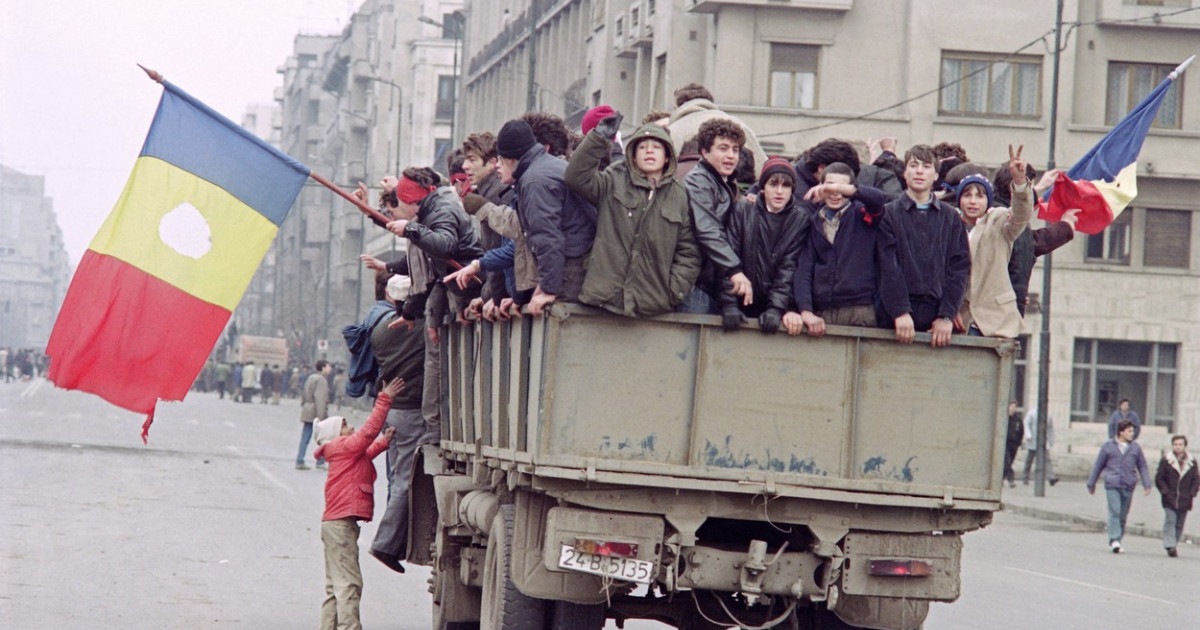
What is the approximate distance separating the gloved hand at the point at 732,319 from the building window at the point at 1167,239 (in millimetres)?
33794

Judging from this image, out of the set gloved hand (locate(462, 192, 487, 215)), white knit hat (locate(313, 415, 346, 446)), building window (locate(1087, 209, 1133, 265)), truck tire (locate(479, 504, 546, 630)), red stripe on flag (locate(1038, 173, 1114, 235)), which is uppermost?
building window (locate(1087, 209, 1133, 265))

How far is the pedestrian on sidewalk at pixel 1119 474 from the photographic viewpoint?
2214 centimetres

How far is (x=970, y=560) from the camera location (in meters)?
18.5

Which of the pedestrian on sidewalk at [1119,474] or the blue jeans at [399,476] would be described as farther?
the pedestrian on sidewalk at [1119,474]

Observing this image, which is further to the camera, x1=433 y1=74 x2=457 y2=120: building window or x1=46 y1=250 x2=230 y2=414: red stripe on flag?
x1=433 y1=74 x2=457 y2=120: building window

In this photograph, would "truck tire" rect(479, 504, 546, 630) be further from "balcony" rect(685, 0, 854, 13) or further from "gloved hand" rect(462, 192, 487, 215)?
"balcony" rect(685, 0, 854, 13)

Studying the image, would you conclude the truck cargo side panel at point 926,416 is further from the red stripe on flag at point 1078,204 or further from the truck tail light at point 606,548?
the red stripe on flag at point 1078,204

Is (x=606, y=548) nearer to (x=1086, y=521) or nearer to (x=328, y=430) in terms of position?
(x=328, y=430)

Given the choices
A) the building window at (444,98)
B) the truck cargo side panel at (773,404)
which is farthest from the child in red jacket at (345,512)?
the building window at (444,98)

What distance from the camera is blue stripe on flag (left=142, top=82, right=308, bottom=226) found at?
10125mm

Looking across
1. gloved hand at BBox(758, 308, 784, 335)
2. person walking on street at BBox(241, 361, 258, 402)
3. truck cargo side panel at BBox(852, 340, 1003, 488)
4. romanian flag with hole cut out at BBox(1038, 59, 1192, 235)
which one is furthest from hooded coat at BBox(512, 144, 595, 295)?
person walking on street at BBox(241, 361, 258, 402)

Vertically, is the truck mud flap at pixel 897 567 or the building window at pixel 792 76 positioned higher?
the building window at pixel 792 76

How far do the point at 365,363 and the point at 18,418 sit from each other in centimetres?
3212

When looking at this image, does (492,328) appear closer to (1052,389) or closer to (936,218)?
(936,218)
